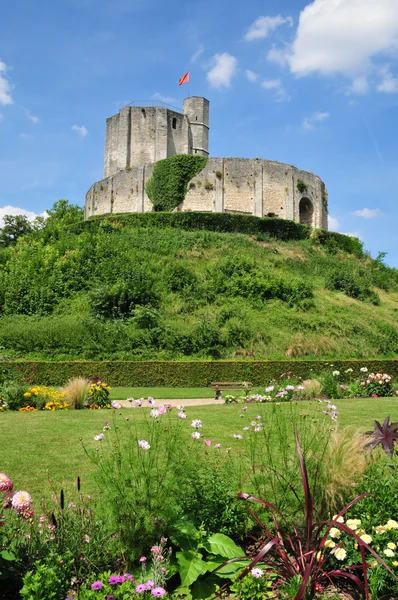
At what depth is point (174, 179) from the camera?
1282 inches

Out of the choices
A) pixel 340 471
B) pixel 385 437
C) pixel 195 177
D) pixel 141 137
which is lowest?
pixel 340 471

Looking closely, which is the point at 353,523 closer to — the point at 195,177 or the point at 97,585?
the point at 97,585

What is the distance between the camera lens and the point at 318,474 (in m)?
3.93

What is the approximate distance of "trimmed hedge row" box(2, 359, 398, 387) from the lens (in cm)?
1596

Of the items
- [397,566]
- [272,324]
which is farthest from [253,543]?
[272,324]

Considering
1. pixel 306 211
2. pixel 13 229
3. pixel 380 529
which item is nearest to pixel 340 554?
pixel 380 529

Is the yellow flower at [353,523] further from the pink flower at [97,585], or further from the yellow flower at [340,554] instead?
the pink flower at [97,585]

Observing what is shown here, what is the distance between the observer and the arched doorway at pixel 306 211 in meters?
36.2

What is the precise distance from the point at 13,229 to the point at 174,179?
20.2 meters

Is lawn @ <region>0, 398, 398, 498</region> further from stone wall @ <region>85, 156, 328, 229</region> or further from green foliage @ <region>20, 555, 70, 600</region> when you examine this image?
stone wall @ <region>85, 156, 328, 229</region>

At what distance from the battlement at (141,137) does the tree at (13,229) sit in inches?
449

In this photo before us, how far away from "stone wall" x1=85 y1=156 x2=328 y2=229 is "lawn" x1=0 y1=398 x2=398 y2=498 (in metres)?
23.2

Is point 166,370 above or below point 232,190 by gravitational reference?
below

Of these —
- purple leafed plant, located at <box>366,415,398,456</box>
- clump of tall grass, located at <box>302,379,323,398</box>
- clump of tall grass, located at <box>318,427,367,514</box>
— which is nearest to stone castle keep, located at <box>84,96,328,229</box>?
clump of tall grass, located at <box>302,379,323,398</box>
